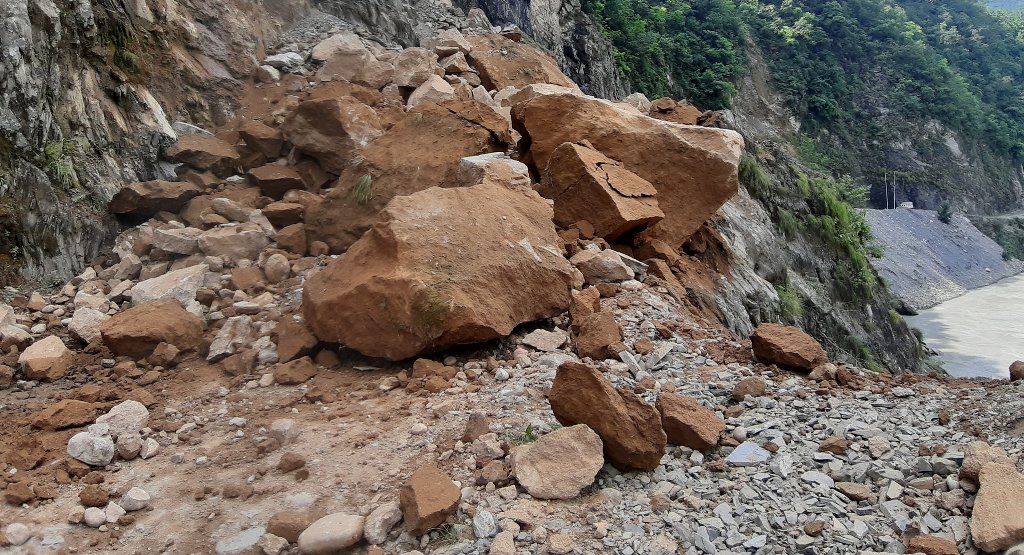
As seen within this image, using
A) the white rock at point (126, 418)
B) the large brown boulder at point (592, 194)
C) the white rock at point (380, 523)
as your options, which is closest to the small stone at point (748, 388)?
the white rock at point (380, 523)

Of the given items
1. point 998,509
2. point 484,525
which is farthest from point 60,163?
point 998,509

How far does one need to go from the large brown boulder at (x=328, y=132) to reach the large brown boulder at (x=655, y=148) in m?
1.71

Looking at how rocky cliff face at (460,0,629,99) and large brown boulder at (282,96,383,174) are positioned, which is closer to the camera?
large brown boulder at (282,96,383,174)

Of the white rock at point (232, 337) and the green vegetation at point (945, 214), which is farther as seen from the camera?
the green vegetation at point (945, 214)

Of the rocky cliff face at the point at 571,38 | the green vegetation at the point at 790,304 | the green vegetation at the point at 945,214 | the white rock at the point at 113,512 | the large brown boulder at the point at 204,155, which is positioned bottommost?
the green vegetation at the point at 945,214

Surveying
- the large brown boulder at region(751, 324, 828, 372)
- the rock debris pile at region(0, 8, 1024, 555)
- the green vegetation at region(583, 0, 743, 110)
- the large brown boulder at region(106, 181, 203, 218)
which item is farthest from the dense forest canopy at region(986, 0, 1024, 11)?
the large brown boulder at region(106, 181, 203, 218)

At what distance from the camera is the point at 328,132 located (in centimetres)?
664

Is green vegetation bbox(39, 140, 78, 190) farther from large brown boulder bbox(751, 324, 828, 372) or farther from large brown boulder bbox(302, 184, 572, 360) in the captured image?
large brown boulder bbox(751, 324, 828, 372)

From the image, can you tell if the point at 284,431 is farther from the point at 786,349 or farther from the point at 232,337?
the point at 786,349

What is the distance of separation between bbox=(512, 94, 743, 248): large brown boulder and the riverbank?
2685 centimetres

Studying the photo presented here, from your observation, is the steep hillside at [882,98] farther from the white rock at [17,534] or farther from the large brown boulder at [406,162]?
the white rock at [17,534]

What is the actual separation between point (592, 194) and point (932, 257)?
121 feet

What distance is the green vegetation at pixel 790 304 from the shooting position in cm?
862

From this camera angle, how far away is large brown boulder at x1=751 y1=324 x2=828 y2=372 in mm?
3938
